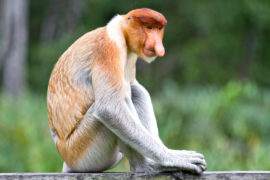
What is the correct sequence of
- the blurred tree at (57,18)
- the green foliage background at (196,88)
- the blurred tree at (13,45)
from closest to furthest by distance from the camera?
the green foliage background at (196,88), the blurred tree at (13,45), the blurred tree at (57,18)

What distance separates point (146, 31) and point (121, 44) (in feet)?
0.65

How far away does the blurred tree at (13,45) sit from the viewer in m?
14.7

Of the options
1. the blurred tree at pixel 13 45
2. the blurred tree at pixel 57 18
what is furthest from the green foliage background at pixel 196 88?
the blurred tree at pixel 13 45

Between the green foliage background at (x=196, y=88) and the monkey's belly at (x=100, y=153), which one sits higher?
the monkey's belly at (x=100, y=153)

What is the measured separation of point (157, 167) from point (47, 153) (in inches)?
112

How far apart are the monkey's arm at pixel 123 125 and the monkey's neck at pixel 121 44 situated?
19 centimetres

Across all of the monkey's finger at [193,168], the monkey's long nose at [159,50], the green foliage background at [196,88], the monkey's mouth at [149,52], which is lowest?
the green foliage background at [196,88]

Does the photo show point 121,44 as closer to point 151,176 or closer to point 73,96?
point 73,96

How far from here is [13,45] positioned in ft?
49.0

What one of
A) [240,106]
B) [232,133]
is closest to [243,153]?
[232,133]

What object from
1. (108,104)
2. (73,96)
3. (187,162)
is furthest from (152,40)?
(187,162)

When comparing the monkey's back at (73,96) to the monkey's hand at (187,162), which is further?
the monkey's back at (73,96)

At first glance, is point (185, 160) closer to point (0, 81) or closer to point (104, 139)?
point (104, 139)

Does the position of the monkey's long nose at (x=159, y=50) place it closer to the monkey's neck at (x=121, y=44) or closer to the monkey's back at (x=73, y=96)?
the monkey's neck at (x=121, y=44)
